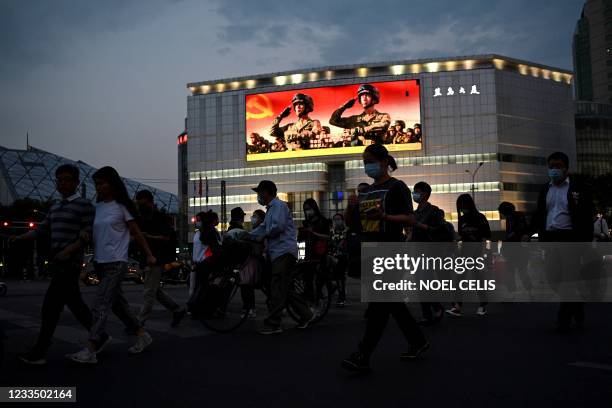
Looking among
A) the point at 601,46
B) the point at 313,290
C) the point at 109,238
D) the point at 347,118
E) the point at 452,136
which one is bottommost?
the point at 313,290

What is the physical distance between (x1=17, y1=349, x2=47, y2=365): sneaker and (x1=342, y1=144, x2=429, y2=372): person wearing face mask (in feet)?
8.97

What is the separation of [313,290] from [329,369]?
10.5 ft

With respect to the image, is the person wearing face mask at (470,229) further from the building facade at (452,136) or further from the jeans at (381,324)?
the building facade at (452,136)

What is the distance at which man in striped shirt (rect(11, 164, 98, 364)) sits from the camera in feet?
17.9

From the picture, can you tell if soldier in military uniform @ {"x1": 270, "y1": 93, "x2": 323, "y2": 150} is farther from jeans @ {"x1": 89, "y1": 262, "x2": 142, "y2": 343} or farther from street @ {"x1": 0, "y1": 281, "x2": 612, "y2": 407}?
jeans @ {"x1": 89, "y1": 262, "x2": 142, "y2": 343}

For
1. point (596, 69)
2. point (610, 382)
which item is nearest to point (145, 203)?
point (610, 382)

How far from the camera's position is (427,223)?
27.7 ft

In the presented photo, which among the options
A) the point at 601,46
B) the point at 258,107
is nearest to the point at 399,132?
the point at 258,107

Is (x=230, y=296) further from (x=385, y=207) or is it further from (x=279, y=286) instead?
(x=385, y=207)

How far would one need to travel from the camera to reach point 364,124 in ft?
243

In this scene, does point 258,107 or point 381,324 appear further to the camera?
point 258,107

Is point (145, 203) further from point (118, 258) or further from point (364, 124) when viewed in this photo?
point (364, 124)

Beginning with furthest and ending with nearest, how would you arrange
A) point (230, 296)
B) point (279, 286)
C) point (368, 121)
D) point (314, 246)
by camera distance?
point (368, 121)
point (314, 246)
point (230, 296)
point (279, 286)

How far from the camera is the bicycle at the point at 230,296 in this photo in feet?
24.5
